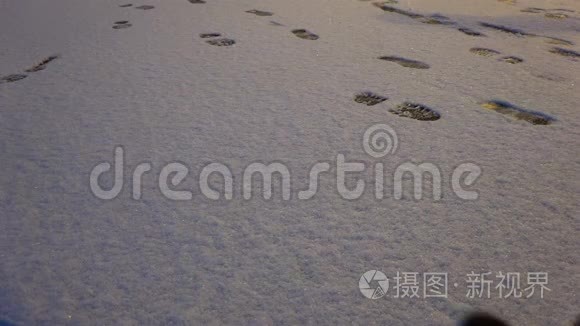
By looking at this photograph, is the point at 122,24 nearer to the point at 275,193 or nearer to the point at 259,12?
the point at 259,12

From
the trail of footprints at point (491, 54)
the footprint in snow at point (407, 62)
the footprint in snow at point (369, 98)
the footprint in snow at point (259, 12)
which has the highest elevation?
the trail of footprints at point (491, 54)

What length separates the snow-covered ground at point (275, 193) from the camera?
3.10 feet

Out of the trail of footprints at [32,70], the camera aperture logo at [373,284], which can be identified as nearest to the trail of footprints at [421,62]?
the trail of footprints at [32,70]

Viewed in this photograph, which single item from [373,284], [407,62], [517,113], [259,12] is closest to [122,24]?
[259,12]

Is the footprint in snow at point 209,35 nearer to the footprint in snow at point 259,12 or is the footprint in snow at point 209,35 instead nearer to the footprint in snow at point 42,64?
the footprint in snow at point 259,12

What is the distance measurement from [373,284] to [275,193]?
0.43 meters

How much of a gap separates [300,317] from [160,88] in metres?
1.44

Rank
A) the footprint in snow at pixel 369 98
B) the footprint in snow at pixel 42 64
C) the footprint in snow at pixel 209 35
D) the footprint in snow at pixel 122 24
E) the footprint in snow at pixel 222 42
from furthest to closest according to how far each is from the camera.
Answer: the footprint in snow at pixel 122 24 → the footprint in snow at pixel 209 35 → the footprint in snow at pixel 222 42 → the footprint in snow at pixel 42 64 → the footprint in snow at pixel 369 98

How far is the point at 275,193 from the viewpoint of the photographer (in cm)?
128

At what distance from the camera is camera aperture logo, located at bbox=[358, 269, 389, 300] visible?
0.95m

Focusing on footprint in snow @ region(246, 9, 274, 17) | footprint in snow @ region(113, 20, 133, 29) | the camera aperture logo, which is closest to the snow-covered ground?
the camera aperture logo

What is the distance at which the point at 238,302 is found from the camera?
93 cm

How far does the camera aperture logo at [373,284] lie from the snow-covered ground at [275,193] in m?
0.02

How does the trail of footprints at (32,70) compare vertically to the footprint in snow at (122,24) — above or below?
below
